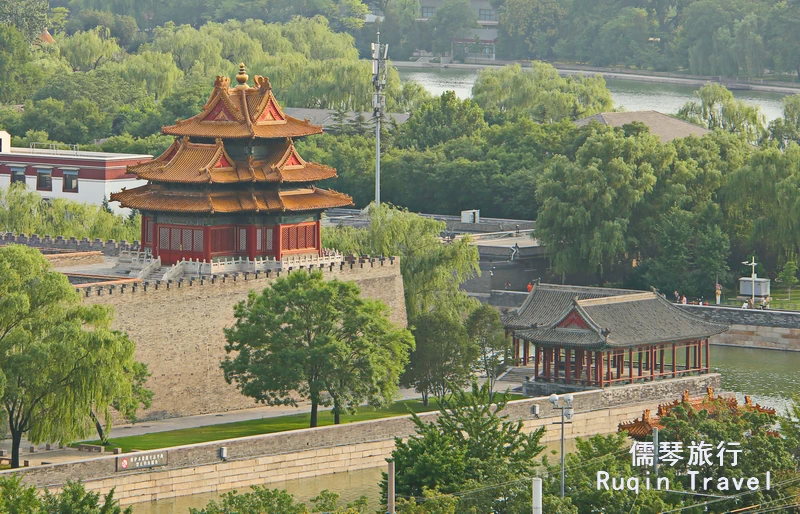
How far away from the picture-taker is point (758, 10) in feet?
546

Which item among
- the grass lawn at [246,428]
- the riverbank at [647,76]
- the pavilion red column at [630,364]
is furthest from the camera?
the riverbank at [647,76]

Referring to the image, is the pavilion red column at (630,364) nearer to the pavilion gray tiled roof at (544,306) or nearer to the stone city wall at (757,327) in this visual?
the pavilion gray tiled roof at (544,306)

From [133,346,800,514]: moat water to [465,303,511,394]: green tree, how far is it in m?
4.44

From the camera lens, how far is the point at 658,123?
103 metres

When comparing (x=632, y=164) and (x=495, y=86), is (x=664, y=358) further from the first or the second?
(x=495, y=86)

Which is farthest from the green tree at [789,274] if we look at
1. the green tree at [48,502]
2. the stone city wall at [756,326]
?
the green tree at [48,502]

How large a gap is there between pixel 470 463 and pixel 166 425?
13773 mm

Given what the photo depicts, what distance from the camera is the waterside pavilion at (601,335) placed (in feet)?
211

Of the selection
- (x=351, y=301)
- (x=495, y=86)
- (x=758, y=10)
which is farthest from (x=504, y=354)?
(x=758, y=10)

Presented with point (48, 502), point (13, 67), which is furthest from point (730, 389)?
point (13, 67)

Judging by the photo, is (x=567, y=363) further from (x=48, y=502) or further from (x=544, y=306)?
(x=48, y=502)

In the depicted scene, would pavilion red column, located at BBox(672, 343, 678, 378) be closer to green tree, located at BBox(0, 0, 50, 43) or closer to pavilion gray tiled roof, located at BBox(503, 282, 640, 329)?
pavilion gray tiled roof, located at BBox(503, 282, 640, 329)

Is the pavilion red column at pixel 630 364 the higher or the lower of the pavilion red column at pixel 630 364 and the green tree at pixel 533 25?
the lower

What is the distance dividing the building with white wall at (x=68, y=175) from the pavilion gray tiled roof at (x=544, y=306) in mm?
30991
